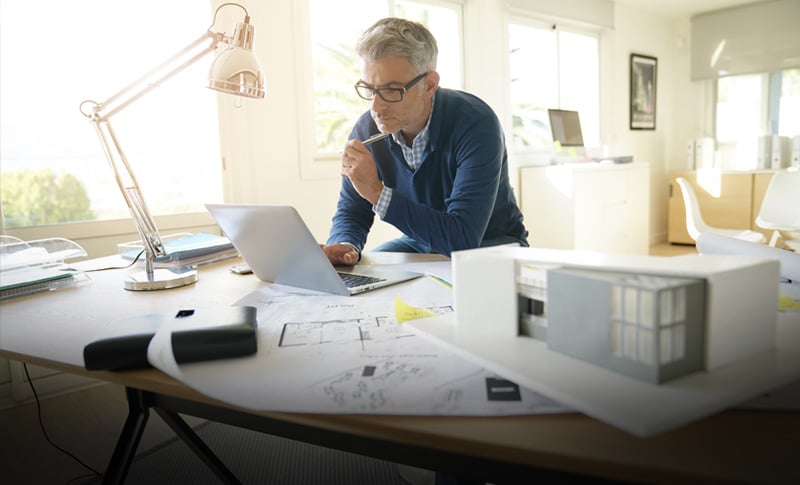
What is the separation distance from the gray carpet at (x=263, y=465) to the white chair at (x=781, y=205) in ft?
8.77

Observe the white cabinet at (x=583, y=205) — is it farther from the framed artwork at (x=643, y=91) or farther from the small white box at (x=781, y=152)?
the small white box at (x=781, y=152)

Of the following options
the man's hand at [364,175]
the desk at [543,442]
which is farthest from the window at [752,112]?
the desk at [543,442]

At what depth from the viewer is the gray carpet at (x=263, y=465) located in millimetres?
1581

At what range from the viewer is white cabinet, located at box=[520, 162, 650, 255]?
13.6 ft

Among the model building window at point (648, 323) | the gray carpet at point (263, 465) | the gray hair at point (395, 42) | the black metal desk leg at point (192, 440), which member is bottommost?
the gray carpet at point (263, 465)

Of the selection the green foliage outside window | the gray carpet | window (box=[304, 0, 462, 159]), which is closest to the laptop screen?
window (box=[304, 0, 462, 159])

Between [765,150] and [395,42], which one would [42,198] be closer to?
[395,42]

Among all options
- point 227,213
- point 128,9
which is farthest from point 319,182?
point 227,213

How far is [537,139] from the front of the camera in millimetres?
4852

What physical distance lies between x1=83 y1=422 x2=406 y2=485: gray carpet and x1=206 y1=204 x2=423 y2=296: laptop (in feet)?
2.09

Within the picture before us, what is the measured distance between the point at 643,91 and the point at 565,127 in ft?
5.65

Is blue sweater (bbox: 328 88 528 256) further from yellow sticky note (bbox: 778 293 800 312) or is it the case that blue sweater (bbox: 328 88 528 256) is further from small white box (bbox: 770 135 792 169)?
small white box (bbox: 770 135 792 169)

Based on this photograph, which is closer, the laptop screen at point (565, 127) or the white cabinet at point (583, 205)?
the white cabinet at point (583, 205)

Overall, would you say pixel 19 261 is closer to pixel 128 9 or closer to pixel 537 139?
pixel 128 9
